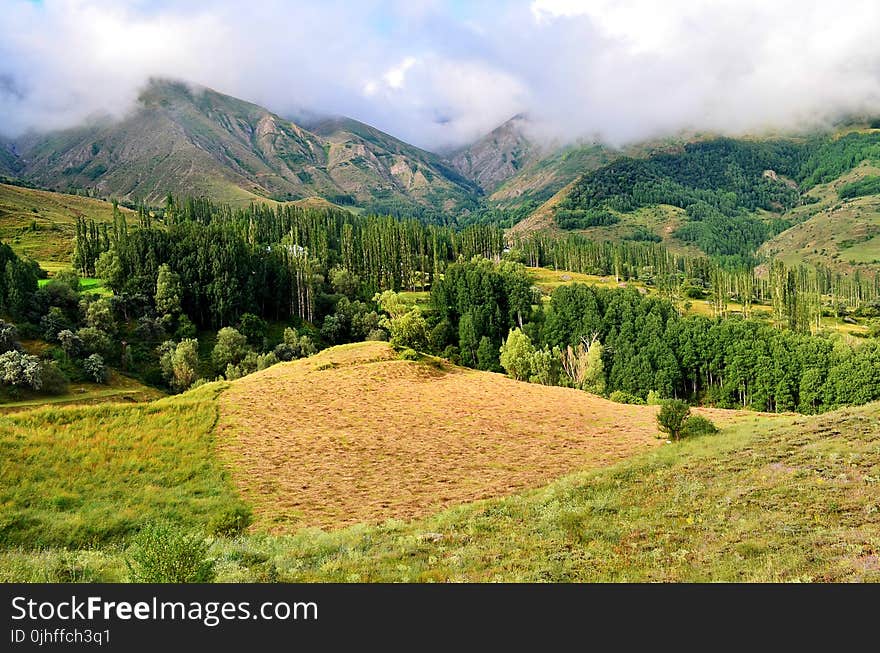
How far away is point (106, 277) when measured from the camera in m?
101

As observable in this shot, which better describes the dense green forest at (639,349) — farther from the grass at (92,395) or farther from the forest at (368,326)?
the grass at (92,395)

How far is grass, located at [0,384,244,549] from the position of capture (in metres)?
21.1

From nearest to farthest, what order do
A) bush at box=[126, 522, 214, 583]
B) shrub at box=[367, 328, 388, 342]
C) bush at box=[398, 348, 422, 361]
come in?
1. bush at box=[126, 522, 214, 583]
2. bush at box=[398, 348, 422, 361]
3. shrub at box=[367, 328, 388, 342]

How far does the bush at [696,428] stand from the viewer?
33.3 m

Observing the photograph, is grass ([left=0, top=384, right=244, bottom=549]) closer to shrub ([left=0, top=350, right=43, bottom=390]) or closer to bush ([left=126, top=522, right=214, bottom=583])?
bush ([left=126, top=522, right=214, bottom=583])

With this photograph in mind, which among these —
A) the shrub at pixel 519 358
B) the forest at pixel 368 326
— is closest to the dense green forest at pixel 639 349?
the shrub at pixel 519 358

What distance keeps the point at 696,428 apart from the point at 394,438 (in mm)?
20391

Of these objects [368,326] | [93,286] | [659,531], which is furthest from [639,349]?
[93,286]

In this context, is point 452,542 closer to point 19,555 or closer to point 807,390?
point 19,555

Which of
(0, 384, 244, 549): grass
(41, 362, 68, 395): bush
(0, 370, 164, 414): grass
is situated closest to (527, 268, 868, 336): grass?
(0, 370, 164, 414): grass

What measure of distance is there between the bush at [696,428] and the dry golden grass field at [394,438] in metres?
2.39

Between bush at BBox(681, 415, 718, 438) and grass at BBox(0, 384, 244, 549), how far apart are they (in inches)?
1100

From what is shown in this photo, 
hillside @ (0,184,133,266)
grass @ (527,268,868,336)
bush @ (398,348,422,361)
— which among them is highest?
hillside @ (0,184,133,266)
